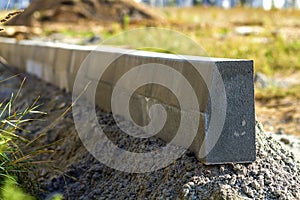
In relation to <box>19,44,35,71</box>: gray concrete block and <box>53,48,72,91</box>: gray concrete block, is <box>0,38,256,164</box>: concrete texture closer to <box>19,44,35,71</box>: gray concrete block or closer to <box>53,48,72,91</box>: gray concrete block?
<box>53,48,72,91</box>: gray concrete block

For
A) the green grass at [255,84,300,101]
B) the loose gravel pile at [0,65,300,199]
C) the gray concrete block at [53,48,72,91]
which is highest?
the gray concrete block at [53,48,72,91]

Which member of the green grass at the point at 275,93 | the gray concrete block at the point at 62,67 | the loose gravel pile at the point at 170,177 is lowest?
the green grass at the point at 275,93

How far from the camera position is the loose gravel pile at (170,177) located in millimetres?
3049

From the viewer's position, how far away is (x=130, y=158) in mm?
3738

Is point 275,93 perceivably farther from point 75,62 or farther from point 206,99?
point 206,99

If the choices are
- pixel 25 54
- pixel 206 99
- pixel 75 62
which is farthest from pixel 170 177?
pixel 25 54

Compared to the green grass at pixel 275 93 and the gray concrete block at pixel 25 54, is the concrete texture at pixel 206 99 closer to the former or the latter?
the green grass at pixel 275 93

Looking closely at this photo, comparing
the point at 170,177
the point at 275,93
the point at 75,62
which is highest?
the point at 75,62

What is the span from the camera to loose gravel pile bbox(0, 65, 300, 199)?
3049 millimetres

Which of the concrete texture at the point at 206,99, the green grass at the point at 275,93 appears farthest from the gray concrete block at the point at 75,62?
the green grass at the point at 275,93

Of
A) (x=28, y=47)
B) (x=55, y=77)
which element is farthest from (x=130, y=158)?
(x=28, y=47)

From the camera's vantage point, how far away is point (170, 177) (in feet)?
10.8

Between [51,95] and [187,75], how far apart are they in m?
3.10

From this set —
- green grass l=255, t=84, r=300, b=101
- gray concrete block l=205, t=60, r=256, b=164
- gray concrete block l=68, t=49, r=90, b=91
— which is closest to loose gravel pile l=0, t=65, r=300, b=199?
gray concrete block l=205, t=60, r=256, b=164
